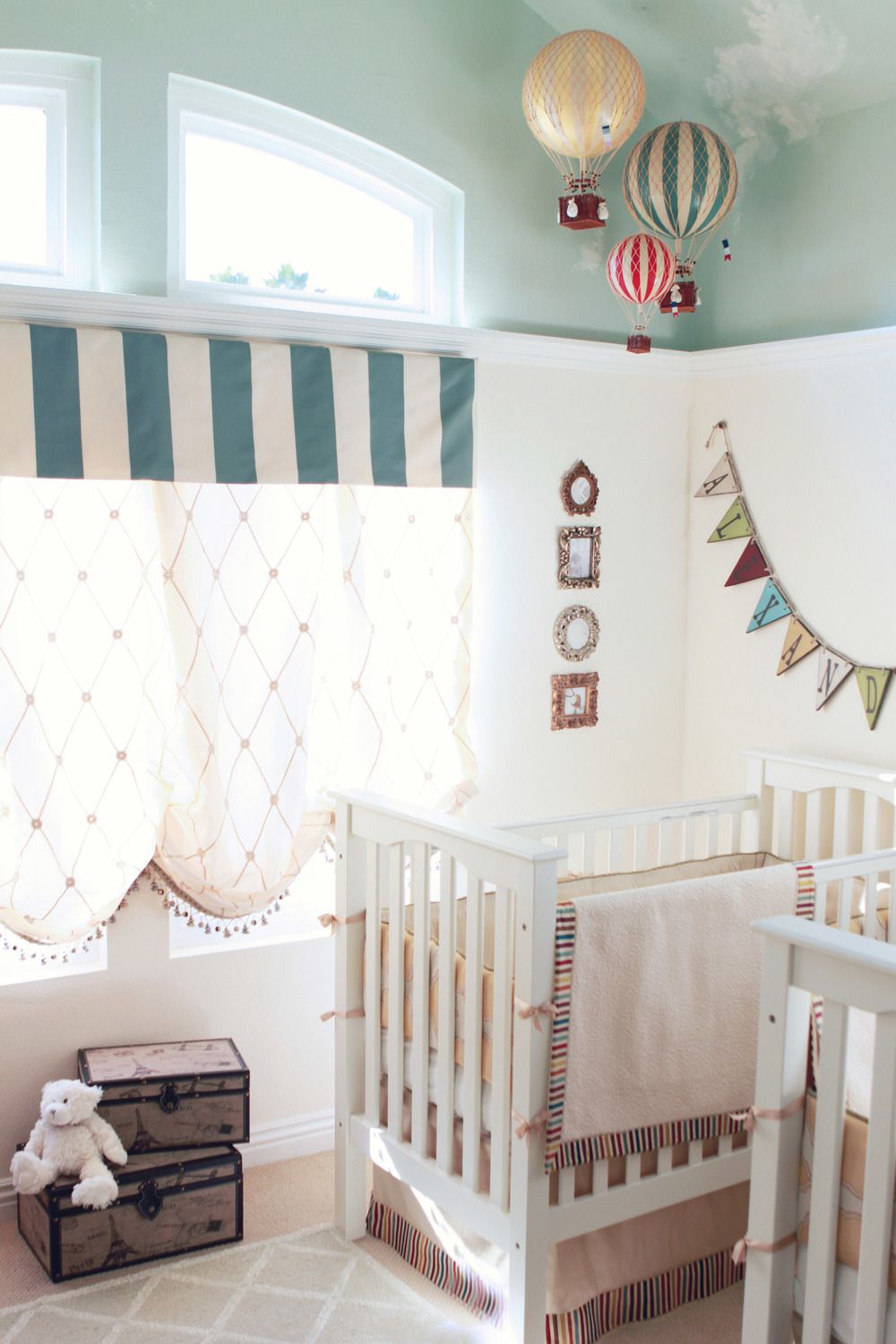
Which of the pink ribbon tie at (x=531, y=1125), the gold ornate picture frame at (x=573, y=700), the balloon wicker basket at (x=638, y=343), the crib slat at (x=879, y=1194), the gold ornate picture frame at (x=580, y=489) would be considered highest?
the balloon wicker basket at (x=638, y=343)

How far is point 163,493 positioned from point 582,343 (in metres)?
1.15

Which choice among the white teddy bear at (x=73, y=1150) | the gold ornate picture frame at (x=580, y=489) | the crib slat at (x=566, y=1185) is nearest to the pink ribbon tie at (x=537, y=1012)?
the crib slat at (x=566, y=1185)

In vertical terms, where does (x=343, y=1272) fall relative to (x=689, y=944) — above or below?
below

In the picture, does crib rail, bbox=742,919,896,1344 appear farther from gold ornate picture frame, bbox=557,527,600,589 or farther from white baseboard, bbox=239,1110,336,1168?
gold ornate picture frame, bbox=557,527,600,589

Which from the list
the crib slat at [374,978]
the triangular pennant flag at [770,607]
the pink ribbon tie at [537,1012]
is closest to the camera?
the pink ribbon tie at [537,1012]

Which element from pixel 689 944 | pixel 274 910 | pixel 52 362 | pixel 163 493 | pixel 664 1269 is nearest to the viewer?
pixel 689 944

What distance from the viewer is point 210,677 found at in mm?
2752

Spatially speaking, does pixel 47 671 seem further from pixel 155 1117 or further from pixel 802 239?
pixel 802 239

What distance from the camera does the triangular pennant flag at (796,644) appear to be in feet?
10.2

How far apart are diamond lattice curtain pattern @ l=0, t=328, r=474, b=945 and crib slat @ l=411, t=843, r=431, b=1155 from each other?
60cm

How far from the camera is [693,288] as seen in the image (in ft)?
9.88

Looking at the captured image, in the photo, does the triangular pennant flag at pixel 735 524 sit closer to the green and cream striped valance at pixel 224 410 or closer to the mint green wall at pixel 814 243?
the mint green wall at pixel 814 243

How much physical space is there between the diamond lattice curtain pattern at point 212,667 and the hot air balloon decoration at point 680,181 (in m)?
0.63

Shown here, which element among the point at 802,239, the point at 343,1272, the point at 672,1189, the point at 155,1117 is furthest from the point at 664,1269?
the point at 802,239
